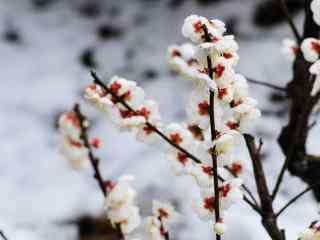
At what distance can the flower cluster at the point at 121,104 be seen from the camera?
824mm

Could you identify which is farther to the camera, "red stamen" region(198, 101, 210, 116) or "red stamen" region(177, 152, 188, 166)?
"red stamen" region(177, 152, 188, 166)

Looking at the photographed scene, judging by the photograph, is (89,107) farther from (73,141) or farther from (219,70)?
(219,70)

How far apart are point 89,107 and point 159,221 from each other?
1.18m

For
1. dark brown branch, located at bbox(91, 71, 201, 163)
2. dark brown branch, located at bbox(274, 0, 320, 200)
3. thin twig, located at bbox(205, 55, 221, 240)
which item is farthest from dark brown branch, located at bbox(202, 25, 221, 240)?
dark brown branch, located at bbox(274, 0, 320, 200)

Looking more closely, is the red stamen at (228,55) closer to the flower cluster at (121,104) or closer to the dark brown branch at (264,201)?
the flower cluster at (121,104)

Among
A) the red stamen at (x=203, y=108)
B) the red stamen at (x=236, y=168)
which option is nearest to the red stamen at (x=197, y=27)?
the red stamen at (x=203, y=108)

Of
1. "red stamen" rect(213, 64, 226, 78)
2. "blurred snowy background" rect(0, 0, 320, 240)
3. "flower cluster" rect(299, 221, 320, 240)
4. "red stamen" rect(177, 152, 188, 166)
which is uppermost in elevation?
"blurred snowy background" rect(0, 0, 320, 240)

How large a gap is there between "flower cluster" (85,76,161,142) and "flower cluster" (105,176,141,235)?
0.10 meters

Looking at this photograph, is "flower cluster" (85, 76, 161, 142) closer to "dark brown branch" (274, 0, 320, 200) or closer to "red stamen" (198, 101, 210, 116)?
"red stamen" (198, 101, 210, 116)

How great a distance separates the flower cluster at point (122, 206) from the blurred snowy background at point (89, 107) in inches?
22.5

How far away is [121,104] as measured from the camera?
87 cm

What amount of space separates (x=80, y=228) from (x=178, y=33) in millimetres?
991

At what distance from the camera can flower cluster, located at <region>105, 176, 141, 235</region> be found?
88 cm

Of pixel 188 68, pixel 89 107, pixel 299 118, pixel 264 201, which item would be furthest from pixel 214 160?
pixel 89 107
